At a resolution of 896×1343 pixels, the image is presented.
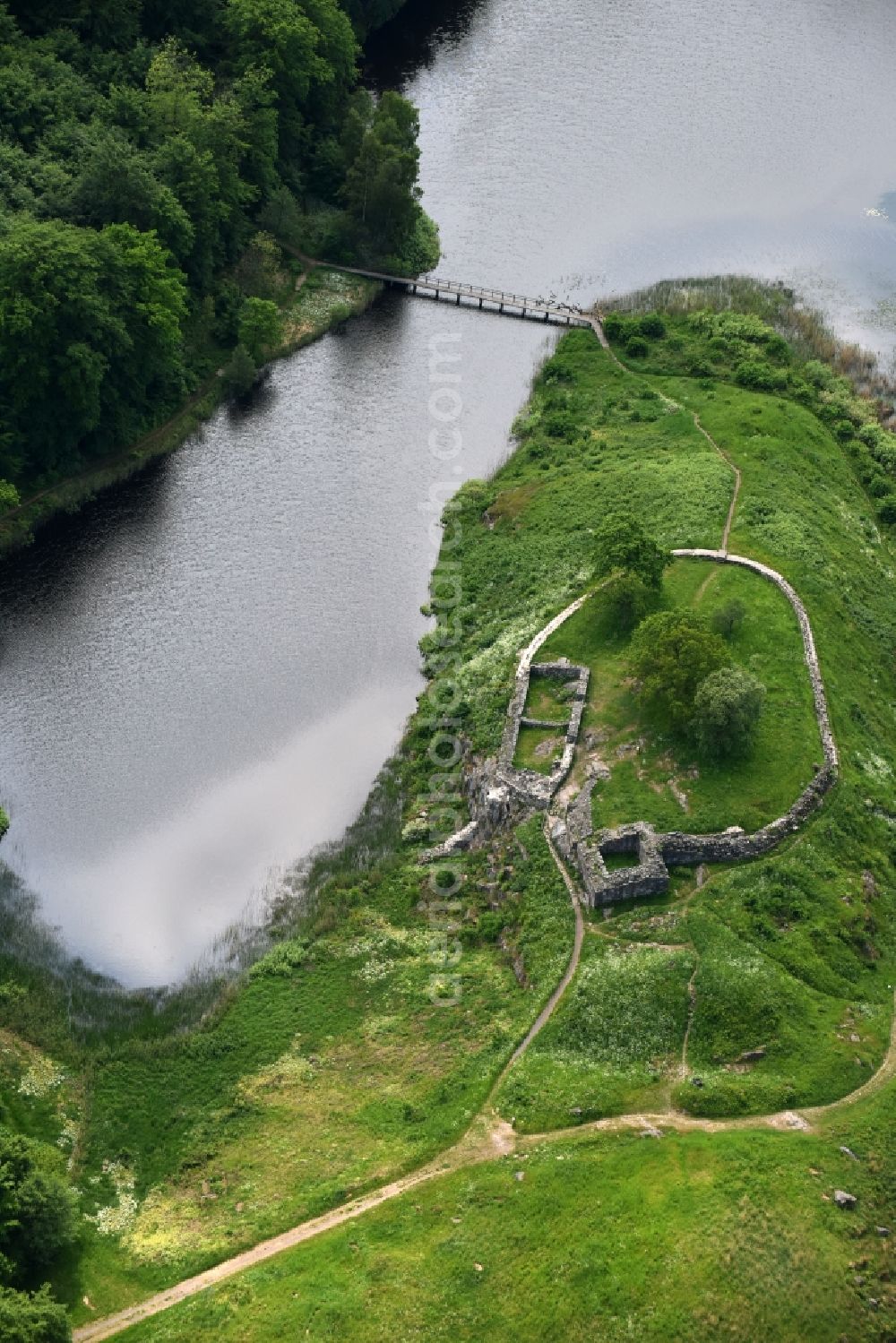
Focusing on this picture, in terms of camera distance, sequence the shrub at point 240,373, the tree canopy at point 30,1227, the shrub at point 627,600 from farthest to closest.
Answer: the shrub at point 240,373, the shrub at point 627,600, the tree canopy at point 30,1227

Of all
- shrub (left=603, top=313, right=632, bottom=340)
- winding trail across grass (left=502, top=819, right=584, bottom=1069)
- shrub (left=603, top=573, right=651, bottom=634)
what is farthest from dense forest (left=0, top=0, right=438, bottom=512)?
winding trail across grass (left=502, top=819, right=584, bottom=1069)

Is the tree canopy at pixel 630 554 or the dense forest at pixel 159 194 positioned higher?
the dense forest at pixel 159 194

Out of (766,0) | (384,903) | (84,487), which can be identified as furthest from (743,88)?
(384,903)

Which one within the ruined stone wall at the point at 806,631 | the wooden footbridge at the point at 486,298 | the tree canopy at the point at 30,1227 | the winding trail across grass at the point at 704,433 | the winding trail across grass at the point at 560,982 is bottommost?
the tree canopy at the point at 30,1227

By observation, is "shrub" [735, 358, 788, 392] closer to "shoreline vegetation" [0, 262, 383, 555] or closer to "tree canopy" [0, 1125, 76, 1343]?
"shoreline vegetation" [0, 262, 383, 555]

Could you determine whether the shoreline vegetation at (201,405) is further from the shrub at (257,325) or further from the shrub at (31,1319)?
the shrub at (31,1319)

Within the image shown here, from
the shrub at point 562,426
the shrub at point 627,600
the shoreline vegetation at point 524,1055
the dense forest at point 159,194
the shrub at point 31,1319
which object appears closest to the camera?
the shrub at point 31,1319

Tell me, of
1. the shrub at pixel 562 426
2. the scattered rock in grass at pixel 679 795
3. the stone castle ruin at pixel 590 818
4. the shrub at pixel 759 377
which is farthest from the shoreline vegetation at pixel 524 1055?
the shrub at pixel 759 377

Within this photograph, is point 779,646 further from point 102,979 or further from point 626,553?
point 102,979

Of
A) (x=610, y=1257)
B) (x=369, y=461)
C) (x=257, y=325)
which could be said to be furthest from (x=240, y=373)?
(x=610, y=1257)
